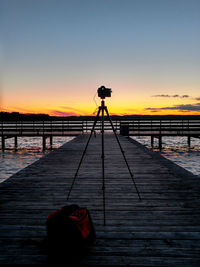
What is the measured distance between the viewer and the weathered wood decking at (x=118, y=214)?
96.0 inches

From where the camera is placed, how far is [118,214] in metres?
3.50

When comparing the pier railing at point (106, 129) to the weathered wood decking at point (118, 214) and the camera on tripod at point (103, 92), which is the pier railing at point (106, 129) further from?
the camera on tripod at point (103, 92)

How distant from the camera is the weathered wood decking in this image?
2439 mm

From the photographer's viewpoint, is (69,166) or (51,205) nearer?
(51,205)

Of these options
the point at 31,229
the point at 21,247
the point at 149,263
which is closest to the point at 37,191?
the point at 31,229

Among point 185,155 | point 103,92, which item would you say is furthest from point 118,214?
point 185,155

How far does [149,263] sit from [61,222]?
3.66ft

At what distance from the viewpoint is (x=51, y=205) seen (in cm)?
389

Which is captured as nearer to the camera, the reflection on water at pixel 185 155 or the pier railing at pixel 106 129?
the reflection on water at pixel 185 155

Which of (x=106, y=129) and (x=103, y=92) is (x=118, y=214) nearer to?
(x=103, y=92)

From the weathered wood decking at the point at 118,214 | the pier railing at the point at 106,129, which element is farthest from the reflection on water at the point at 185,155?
the weathered wood decking at the point at 118,214

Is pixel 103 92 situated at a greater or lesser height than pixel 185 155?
greater

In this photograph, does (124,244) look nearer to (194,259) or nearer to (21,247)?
(194,259)

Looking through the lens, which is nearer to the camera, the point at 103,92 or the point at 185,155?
the point at 103,92
